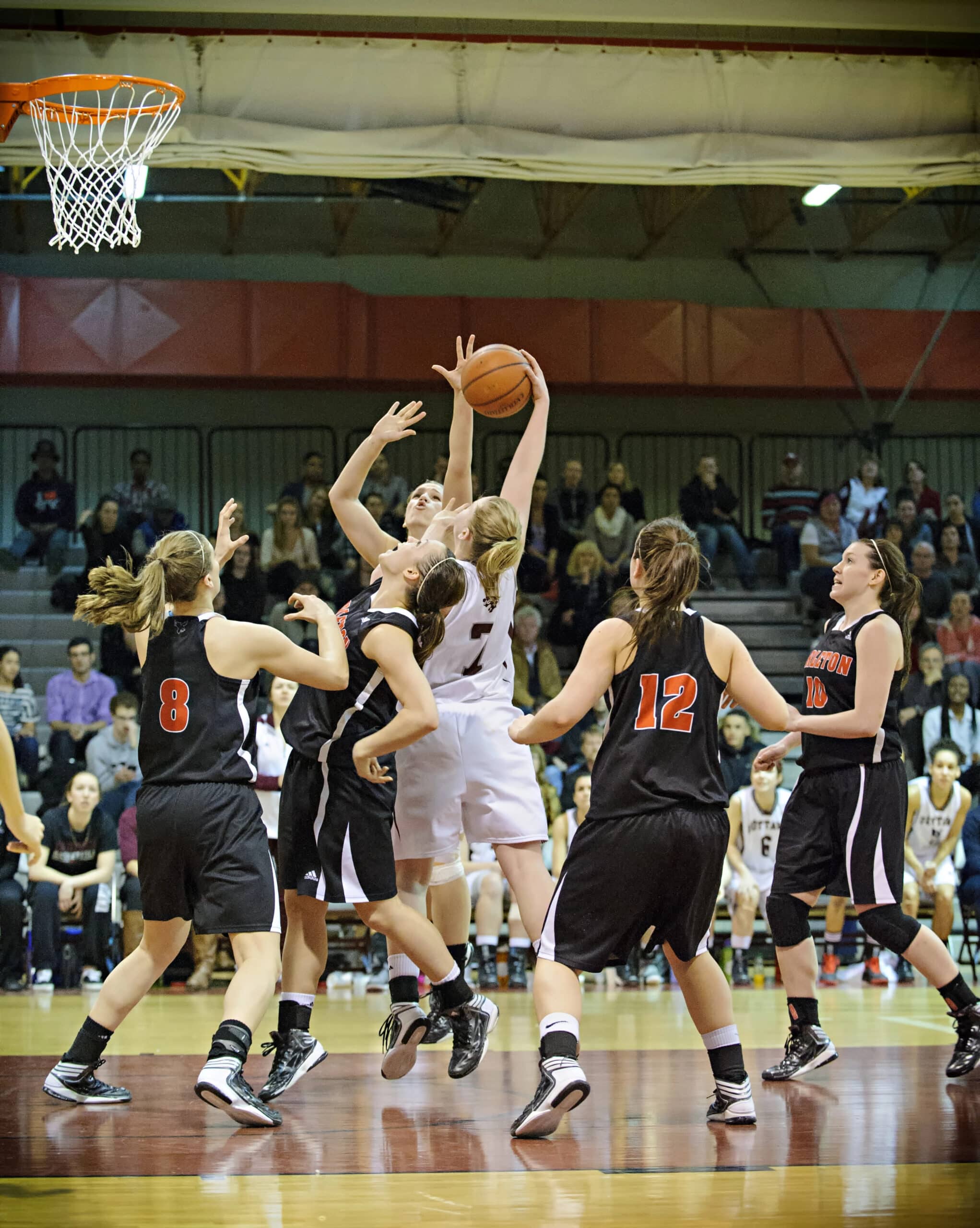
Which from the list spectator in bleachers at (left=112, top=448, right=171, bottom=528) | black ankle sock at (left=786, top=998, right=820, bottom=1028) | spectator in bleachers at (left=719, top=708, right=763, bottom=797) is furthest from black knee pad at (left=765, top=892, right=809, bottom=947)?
spectator in bleachers at (left=112, top=448, right=171, bottom=528)

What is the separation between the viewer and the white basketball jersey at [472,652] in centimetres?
516

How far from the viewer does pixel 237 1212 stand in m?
3.33

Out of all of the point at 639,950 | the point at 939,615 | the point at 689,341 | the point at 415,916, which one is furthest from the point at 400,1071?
the point at 689,341

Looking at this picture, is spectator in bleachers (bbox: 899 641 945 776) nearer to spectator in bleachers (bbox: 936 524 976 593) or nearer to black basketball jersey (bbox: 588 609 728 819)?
spectator in bleachers (bbox: 936 524 976 593)

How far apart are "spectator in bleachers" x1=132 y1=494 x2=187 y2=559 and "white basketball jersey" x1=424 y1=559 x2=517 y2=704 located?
8.65 metres

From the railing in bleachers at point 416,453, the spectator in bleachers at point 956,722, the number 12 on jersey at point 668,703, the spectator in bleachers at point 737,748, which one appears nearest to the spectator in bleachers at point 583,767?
the spectator in bleachers at point 737,748

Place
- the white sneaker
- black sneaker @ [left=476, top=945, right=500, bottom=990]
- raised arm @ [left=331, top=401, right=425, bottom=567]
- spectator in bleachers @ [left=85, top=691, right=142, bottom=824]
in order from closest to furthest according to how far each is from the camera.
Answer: the white sneaker → raised arm @ [left=331, top=401, right=425, bottom=567] → black sneaker @ [left=476, top=945, right=500, bottom=990] → spectator in bleachers @ [left=85, top=691, right=142, bottom=824]

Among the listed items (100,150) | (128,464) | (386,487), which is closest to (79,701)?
(100,150)

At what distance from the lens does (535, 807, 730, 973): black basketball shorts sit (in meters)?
4.04

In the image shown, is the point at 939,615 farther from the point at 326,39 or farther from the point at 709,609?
the point at 326,39

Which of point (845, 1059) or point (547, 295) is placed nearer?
point (845, 1059)

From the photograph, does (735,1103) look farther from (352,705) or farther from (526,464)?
(526,464)

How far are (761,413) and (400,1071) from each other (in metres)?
14.0

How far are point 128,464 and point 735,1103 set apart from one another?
13.6 metres
